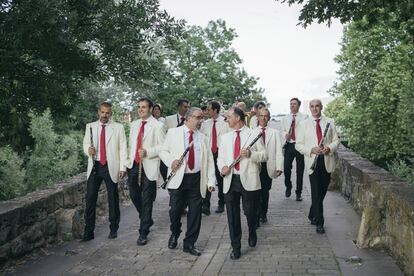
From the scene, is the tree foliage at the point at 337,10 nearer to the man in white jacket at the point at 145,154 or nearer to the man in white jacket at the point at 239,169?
the man in white jacket at the point at 239,169

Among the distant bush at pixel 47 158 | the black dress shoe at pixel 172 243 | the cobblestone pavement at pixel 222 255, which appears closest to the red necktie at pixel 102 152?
the cobblestone pavement at pixel 222 255

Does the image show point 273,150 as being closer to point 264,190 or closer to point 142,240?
point 264,190

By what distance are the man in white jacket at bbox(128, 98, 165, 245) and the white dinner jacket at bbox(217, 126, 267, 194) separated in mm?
1294

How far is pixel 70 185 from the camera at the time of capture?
27.3 ft

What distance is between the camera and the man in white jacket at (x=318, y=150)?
26.0ft

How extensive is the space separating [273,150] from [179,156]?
1851mm

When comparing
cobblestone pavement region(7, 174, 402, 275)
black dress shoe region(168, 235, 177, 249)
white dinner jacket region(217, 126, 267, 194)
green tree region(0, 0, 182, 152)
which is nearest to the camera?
green tree region(0, 0, 182, 152)

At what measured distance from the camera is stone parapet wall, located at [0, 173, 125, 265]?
621cm

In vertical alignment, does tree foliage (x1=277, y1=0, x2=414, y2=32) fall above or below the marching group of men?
above

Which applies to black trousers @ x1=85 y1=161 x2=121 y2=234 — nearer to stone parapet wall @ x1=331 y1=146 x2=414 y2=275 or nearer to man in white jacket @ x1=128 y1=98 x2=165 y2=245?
man in white jacket @ x1=128 y1=98 x2=165 y2=245

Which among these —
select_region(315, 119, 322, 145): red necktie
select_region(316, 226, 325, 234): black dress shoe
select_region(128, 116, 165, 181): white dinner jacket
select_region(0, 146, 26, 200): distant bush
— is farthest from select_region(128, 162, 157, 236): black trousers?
select_region(0, 146, 26, 200): distant bush

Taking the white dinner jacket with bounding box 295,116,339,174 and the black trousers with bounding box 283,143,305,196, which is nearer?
the white dinner jacket with bounding box 295,116,339,174

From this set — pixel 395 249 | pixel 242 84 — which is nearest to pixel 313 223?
pixel 395 249

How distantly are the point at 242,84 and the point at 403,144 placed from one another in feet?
38.4
